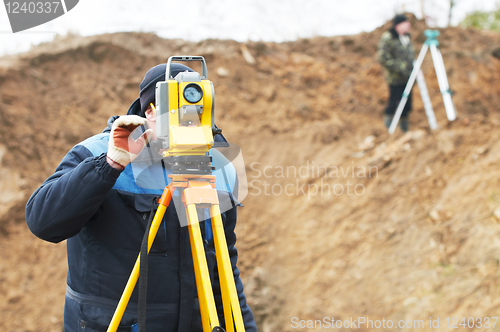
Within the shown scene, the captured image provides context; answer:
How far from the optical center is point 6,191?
585 cm

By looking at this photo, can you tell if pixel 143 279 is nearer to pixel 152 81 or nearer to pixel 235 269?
pixel 235 269

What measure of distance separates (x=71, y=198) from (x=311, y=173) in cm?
640

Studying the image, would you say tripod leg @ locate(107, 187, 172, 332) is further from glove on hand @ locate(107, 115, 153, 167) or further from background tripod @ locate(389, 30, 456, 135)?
background tripod @ locate(389, 30, 456, 135)

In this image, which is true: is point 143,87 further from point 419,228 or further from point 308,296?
point 419,228

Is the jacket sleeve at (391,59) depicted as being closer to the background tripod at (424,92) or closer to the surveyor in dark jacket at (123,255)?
the background tripod at (424,92)

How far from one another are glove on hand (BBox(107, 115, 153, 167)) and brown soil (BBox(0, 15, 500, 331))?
417cm

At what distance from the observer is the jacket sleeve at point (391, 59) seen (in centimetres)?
789

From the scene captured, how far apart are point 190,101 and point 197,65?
25.2 feet

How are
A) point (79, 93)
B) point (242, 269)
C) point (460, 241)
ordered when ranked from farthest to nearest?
point (79, 93) → point (242, 269) → point (460, 241)

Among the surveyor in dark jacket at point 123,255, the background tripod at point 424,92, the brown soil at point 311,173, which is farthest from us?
the background tripod at point 424,92

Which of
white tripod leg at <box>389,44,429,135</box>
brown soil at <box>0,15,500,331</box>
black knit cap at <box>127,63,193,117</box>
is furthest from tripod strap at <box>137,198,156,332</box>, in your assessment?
white tripod leg at <box>389,44,429,135</box>

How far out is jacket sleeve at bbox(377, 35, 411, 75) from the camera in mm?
7891

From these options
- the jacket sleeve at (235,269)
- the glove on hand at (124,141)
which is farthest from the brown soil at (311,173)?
the glove on hand at (124,141)

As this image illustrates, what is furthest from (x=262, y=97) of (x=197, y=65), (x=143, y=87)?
(x=143, y=87)
